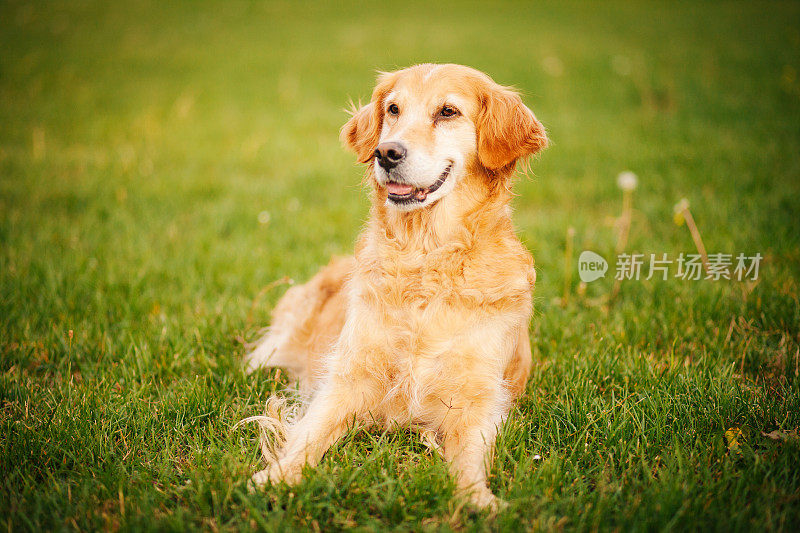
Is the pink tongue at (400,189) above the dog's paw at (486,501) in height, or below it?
above

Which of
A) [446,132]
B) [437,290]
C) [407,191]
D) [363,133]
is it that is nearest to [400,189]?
[407,191]

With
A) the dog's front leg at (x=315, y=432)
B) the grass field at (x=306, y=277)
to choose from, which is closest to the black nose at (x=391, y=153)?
the dog's front leg at (x=315, y=432)

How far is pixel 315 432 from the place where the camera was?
226 cm

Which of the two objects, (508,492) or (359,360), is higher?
(359,360)

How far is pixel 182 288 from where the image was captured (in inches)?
156

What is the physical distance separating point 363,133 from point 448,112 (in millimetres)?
541

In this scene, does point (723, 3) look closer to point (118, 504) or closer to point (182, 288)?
point (182, 288)

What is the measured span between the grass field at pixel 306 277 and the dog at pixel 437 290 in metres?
0.13

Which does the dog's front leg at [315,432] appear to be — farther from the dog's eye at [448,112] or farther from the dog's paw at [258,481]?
the dog's eye at [448,112]

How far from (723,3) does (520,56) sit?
13119 mm

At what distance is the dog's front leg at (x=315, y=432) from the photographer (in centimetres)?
211

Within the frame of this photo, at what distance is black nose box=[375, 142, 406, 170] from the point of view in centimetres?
234

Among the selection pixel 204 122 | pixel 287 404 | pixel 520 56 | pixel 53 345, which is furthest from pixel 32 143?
pixel 520 56

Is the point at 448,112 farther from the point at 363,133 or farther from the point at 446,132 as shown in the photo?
the point at 363,133
